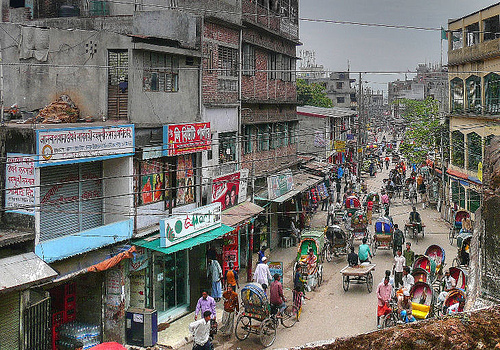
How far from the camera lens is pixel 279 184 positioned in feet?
84.5

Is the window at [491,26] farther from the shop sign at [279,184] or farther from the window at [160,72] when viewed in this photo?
the window at [160,72]

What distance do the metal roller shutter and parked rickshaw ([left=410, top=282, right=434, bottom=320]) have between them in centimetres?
1031

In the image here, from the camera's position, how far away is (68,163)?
1375 cm

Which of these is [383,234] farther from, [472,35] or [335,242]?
[472,35]

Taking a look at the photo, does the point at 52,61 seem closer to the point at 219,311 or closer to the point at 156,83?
the point at 156,83

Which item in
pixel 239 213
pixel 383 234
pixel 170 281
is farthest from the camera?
pixel 383 234

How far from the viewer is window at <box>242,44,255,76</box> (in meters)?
24.4

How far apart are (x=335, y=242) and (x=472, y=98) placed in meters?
16.6

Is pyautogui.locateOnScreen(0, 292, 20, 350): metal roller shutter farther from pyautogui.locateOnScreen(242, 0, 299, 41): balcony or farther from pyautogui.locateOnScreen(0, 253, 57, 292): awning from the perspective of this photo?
pyautogui.locateOnScreen(242, 0, 299, 41): balcony

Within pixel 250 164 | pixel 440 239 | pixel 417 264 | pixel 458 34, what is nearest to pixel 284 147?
pixel 250 164

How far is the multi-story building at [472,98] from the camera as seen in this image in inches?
1275

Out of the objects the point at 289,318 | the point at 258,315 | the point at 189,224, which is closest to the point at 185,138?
the point at 189,224

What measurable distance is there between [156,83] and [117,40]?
183 centimetres

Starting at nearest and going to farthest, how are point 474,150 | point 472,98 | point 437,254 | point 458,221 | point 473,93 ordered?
point 437,254 < point 458,221 < point 474,150 < point 473,93 < point 472,98
